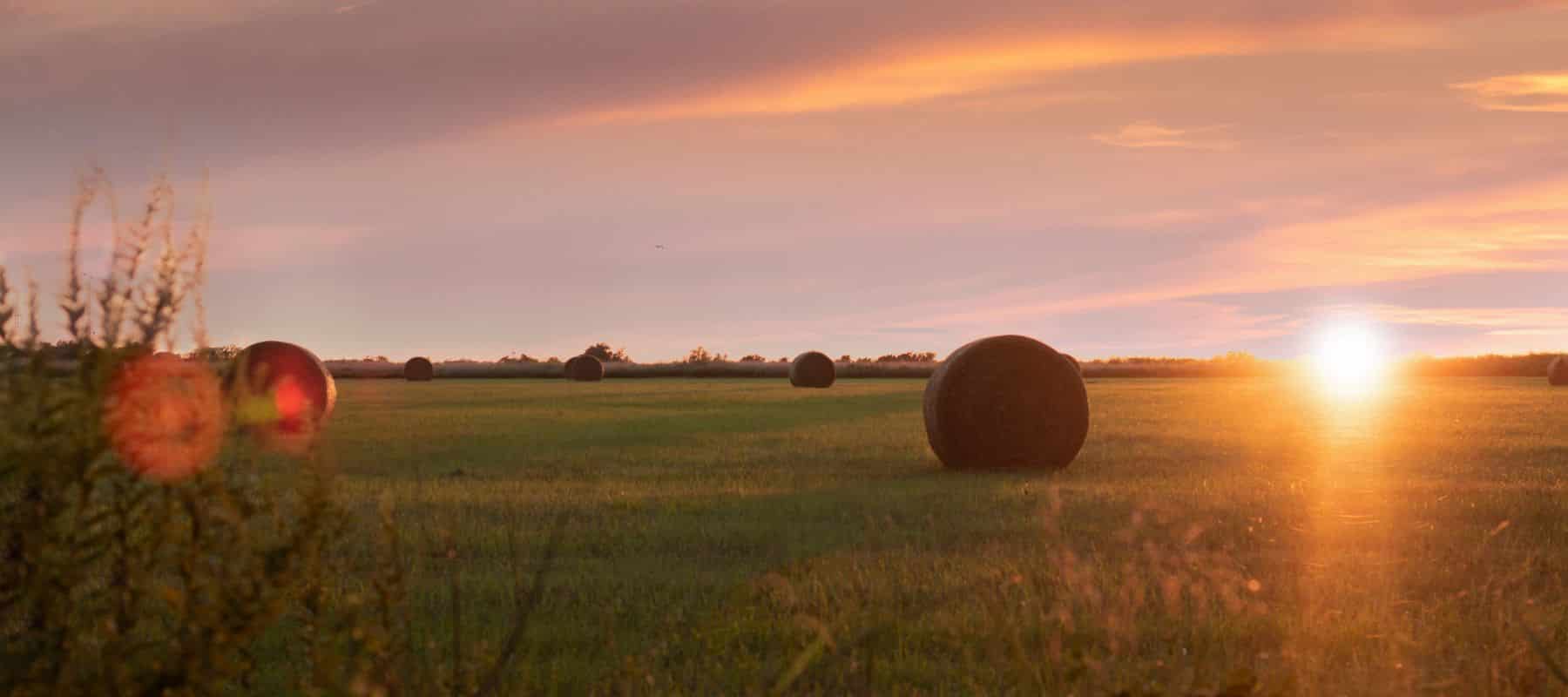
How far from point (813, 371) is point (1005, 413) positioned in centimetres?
3923

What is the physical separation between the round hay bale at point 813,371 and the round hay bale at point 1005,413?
127 feet

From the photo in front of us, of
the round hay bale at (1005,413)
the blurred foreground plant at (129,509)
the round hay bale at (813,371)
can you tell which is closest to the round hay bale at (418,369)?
the round hay bale at (813,371)

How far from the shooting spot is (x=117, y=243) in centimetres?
488

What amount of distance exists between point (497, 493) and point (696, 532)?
12.5 ft

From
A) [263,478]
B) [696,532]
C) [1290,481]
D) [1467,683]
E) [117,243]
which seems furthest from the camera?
[1290,481]

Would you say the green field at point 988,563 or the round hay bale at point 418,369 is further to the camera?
the round hay bale at point 418,369

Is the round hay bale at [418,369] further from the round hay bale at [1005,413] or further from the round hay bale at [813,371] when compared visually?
the round hay bale at [1005,413]

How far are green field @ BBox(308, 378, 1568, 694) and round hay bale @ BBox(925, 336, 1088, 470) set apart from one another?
0.92m

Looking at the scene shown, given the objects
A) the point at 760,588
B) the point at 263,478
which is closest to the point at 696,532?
the point at 760,588

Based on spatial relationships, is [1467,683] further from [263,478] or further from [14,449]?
[14,449]

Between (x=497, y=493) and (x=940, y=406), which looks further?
(x=940, y=406)

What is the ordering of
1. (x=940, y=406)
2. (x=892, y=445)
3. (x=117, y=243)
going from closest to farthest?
(x=117, y=243) → (x=940, y=406) → (x=892, y=445)

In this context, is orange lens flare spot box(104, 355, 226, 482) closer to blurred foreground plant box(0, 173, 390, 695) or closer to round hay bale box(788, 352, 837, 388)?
blurred foreground plant box(0, 173, 390, 695)

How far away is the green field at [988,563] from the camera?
271 inches
